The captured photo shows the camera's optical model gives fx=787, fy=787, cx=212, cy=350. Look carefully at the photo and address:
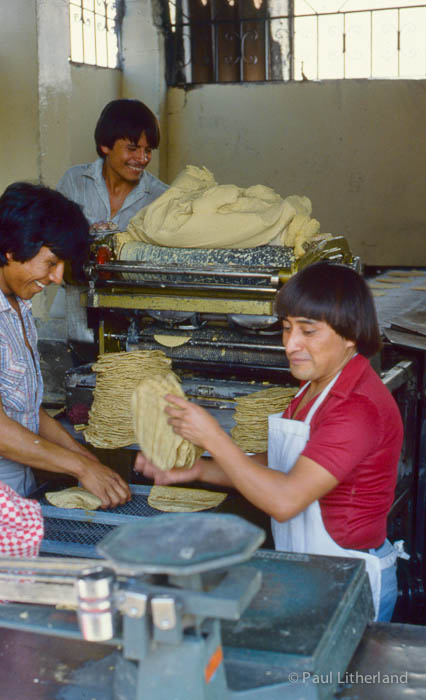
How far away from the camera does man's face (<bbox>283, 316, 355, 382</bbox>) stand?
1795mm

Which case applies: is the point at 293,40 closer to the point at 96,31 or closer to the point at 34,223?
the point at 96,31

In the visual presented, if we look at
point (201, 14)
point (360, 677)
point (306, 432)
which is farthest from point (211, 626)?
point (201, 14)

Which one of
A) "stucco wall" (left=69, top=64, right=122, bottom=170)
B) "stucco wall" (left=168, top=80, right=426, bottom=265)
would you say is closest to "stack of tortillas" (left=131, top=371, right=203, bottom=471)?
"stucco wall" (left=69, top=64, right=122, bottom=170)

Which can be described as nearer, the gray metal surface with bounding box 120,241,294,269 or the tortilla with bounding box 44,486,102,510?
the tortilla with bounding box 44,486,102,510

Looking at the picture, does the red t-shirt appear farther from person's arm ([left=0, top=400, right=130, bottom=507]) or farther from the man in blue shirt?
the man in blue shirt

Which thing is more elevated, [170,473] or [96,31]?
[96,31]

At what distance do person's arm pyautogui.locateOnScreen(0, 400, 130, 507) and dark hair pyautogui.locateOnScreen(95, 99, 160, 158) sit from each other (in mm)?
1756

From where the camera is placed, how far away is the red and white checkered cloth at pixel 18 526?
167 cm

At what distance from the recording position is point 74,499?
210cm

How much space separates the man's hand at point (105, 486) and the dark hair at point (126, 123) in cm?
182

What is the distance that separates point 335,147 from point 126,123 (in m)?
3.89

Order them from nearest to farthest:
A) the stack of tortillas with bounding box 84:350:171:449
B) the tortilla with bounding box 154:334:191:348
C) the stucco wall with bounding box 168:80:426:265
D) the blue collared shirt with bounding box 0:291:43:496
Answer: the blue collared shirt with bounding box 0:291:43:496 < the stack of tortillas with bounding box 84:350:171:449 < the tortilla with bounding box 154:334:191:348 < the stucco wall with bounding box 168:80:426:265

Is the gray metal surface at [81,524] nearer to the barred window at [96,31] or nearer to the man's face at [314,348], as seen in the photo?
the man's face at [314,348]

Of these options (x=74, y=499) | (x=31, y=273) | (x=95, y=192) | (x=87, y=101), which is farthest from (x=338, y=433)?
(x=87, y=101)
